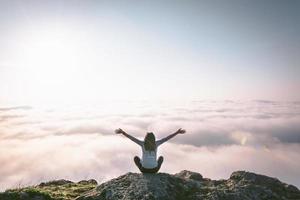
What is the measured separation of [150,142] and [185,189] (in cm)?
278

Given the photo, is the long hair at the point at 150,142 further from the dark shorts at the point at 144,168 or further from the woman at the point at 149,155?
the dark shorts at the point at 144,168

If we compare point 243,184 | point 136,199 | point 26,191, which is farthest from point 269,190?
point 26,191

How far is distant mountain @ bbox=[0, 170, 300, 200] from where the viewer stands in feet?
47.1

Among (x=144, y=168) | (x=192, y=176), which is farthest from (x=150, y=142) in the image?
(x=192, y=176)

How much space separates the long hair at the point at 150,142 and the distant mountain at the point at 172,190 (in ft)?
4.23

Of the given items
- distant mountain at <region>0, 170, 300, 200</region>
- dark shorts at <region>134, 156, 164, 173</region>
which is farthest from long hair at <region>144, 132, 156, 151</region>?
distant mountain at <region>0, 170, 300, 200</region>

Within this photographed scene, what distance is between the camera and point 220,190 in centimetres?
1501

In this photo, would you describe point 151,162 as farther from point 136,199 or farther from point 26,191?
point 26,191

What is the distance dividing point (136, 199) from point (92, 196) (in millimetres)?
2027

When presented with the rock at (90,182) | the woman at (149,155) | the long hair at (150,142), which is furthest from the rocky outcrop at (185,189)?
the rock at (90,182)

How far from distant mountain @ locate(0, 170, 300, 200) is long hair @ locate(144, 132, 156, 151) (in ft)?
4.23

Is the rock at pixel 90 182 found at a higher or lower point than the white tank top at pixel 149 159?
lower

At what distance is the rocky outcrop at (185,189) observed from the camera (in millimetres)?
14383

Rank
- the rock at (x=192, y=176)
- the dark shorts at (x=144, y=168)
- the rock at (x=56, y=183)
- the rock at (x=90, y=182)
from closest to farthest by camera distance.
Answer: the dark shorts at (x=144, y=168) → the rock at (x=192, y=176) → the rock at (x=90, y=182) → the rock at (x=56, y=183)
